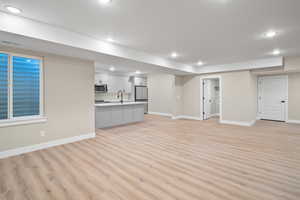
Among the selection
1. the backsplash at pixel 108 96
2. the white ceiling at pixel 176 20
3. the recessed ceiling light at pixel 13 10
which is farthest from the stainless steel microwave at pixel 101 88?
the recessed ceiling light at pixel 13 10

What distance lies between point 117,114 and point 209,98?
496cm

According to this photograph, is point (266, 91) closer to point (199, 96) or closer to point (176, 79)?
point (199, 96)

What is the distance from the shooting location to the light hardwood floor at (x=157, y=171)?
2014 mm

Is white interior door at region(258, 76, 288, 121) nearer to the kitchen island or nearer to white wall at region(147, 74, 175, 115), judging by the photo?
white wall at region(147, 74, 175, 115)

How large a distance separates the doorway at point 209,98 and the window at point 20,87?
262 inches

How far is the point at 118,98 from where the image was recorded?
9062 millimetres

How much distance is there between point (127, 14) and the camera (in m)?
2.46

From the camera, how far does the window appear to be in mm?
3225

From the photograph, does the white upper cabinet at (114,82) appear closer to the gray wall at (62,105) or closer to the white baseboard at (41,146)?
the gray wall at (62,105)

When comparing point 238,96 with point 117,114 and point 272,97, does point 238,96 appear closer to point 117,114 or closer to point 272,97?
point 272,97

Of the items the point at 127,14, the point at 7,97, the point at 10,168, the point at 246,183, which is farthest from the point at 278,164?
the point at 7,97

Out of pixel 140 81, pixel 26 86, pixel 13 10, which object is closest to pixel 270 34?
pixel 13 10

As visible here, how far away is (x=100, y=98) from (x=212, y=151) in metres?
6.43

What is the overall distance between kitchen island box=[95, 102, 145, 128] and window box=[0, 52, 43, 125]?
2.10 metres
